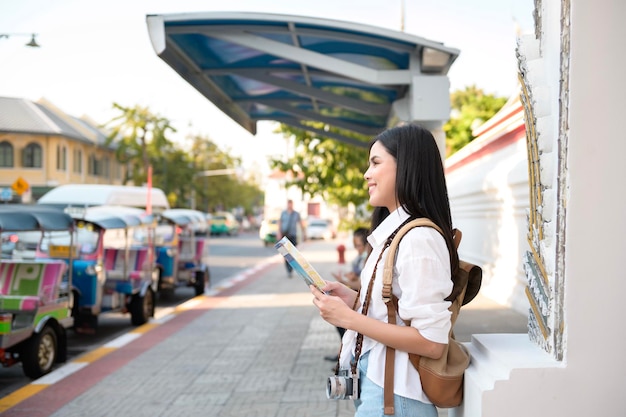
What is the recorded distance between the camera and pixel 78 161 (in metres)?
54.4

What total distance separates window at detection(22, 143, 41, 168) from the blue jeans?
48.1 m

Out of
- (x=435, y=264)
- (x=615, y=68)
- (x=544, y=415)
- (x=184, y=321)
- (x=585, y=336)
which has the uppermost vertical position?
(x=615, y=68)

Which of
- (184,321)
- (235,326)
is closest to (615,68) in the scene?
(235,326)

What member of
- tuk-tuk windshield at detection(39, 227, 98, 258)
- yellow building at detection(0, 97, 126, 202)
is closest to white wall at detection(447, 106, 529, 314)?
tuk-tuk windshield at detection(39, 227, 98, 258)

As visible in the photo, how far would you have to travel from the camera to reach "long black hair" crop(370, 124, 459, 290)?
2559mm

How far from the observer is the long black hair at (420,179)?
2.56 metres

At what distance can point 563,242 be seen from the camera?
2352mm

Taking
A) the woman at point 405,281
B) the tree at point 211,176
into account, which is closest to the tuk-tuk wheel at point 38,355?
the woman at point 405,281

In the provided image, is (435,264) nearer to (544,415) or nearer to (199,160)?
(544,415)

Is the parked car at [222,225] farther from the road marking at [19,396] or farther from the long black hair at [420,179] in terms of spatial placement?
the long black hair at [420,179]

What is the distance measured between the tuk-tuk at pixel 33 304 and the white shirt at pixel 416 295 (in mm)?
5913

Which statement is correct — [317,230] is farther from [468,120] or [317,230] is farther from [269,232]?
[468,120]

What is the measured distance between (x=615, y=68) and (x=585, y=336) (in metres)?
0.78

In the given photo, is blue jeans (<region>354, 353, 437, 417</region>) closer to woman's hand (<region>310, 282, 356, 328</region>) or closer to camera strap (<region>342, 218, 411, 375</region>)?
camera strap (<region>342, 218, 411, 375</region>)
